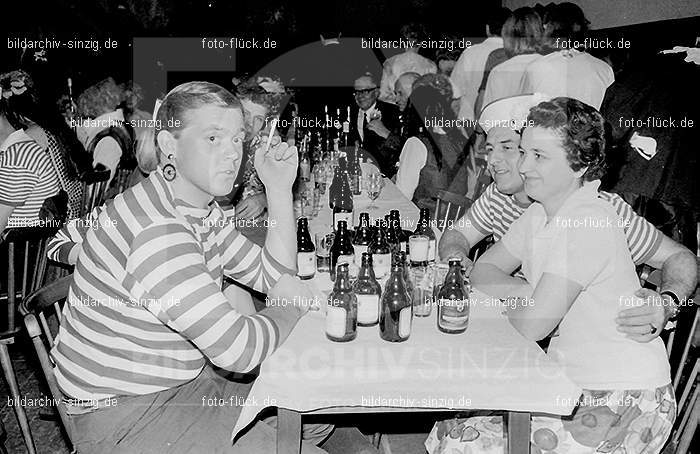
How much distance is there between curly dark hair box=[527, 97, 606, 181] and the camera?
74.9 inches

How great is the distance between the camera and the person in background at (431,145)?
3.88m

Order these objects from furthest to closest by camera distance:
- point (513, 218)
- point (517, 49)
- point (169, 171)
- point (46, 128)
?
point (517, 49), point (46, 128), point (513, 218), point (169, 171)

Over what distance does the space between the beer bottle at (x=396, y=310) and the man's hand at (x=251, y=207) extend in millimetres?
1358

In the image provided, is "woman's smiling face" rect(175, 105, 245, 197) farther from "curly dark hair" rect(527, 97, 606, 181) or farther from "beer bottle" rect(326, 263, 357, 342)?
"curly dark hair" rect(527, 97, 606, 181)

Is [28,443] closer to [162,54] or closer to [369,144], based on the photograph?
[369,144]

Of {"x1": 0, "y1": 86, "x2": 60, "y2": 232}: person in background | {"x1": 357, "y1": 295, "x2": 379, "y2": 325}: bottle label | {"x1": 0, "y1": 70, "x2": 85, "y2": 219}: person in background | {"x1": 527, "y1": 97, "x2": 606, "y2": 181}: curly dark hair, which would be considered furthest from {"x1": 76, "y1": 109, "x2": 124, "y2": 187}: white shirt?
{"x1": 527, "y1": 97, "x2": 606, "y2": 181}: curly dark hair

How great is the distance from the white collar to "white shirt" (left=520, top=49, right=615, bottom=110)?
2690mm

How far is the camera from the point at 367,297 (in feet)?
5.89

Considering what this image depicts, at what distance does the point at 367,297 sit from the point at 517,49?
2845 millimetres

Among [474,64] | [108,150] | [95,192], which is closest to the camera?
[95,192]

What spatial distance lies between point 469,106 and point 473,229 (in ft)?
8.28

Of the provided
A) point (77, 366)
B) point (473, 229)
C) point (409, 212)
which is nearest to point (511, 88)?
point (409, 212)

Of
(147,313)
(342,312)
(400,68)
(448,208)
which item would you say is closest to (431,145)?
(448,208)

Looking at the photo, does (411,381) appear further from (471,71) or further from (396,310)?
(471,71)
